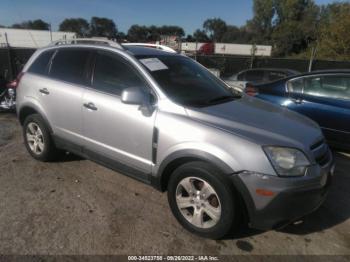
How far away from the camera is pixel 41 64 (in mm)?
4699

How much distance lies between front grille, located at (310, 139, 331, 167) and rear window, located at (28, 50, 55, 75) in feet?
11.7

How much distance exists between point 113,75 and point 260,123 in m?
1.75

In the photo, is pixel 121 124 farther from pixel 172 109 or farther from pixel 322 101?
pixel 322 101

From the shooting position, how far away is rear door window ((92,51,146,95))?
11.9 feet

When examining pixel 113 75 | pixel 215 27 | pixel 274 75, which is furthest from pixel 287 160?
pixel 215 27

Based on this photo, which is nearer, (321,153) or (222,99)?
(321,153)

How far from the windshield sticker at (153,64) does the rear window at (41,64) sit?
170 cm

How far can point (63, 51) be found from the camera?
4.48 meters

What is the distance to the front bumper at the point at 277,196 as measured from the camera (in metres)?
2.70

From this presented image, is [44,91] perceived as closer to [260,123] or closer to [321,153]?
[260,123]

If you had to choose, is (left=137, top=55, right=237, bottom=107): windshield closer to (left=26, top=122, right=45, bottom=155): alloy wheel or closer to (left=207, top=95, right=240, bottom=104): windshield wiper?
(left=207, top=95, right=240, bottom=104): windshield wiper

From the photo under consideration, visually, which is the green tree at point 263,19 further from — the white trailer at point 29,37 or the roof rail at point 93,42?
the roof rail at point 93,42

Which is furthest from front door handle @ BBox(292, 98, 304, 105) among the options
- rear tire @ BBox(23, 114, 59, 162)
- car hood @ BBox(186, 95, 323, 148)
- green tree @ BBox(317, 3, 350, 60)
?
green tree @ BBox(317, 3, 350, 60)

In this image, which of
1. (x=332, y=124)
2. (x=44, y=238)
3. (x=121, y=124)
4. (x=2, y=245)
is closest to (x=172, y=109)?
(x=121, y=124)
